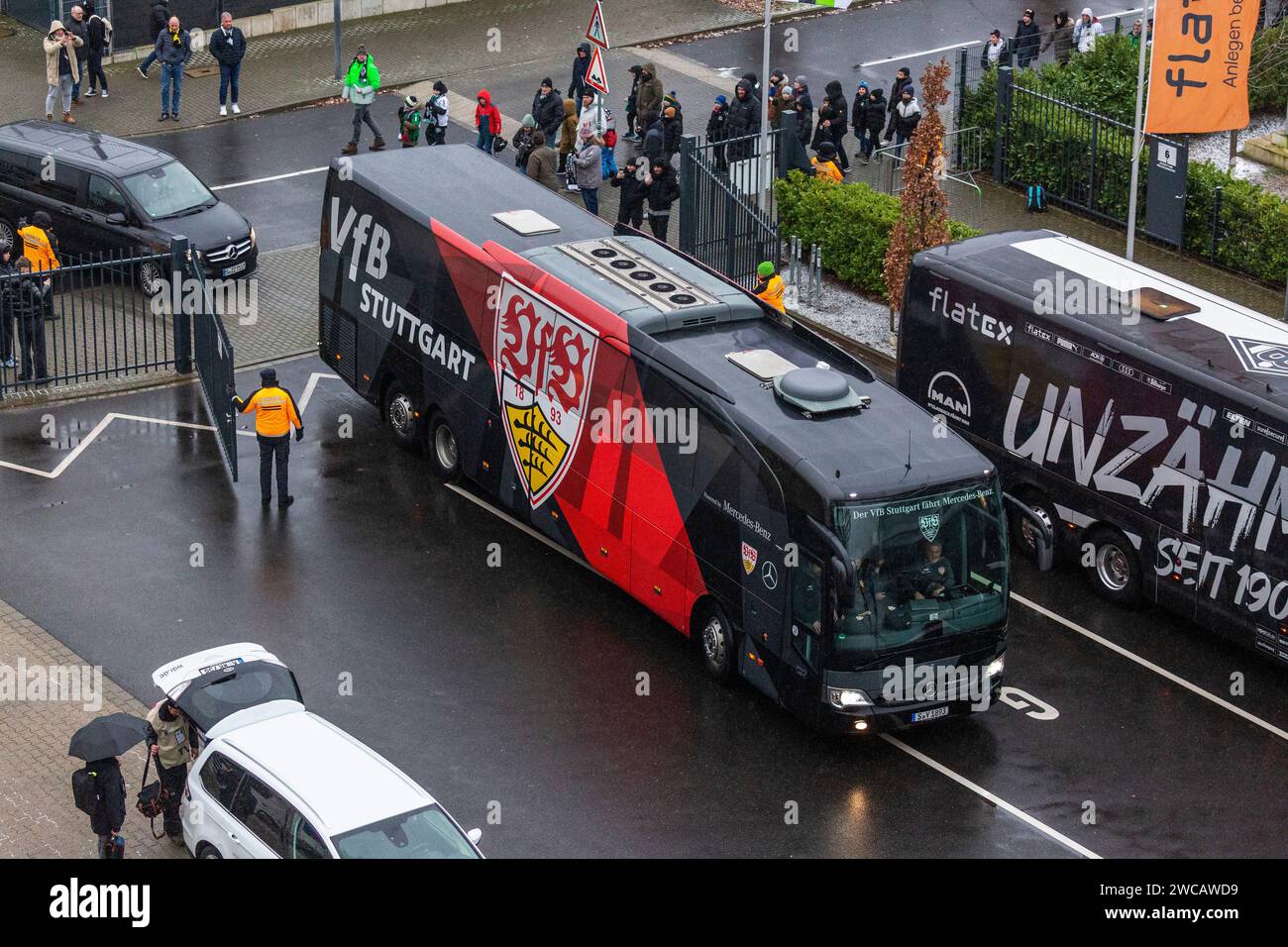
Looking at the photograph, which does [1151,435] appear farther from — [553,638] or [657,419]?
[553,638]

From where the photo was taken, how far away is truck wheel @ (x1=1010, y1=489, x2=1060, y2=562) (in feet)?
65.9

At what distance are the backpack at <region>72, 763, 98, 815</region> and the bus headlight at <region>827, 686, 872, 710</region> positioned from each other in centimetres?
602

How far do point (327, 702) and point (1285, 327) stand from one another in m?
9.96

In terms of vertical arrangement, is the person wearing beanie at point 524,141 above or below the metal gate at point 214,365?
above

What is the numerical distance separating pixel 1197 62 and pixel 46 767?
54.3ft

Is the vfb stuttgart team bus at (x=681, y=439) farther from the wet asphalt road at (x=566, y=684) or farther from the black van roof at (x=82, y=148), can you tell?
the black van roof at (x=82, y=148)

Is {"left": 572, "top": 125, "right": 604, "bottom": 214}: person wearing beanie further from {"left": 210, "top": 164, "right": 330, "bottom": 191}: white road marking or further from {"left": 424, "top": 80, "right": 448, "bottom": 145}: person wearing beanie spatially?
{"left": 210, "top": 164, "right": 330, "bottom": 191}: white road marking

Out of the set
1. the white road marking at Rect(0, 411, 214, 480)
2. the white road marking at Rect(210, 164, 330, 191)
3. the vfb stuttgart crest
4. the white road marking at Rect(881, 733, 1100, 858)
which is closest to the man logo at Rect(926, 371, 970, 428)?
the vfb stuttgart crest

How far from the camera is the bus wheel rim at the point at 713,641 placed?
17.4 m

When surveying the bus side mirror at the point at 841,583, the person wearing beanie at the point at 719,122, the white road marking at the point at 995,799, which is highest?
the person wearing beanie at the point at 719,122

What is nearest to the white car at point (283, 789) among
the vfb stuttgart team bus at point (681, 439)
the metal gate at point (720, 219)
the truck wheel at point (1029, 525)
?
the vfb stuttgart team bus at point (681, 439)

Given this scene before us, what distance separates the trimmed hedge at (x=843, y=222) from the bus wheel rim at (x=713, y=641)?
31.4 ft

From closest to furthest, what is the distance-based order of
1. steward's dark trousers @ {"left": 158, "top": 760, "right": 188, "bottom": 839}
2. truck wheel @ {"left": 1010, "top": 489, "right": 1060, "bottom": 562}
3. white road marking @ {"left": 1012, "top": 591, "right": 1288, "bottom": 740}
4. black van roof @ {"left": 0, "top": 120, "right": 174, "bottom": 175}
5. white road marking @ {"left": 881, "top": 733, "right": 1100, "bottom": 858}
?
steward's dark trousers @ {"left": 158, "top": 760, "right": 188, "bottom": 839}, white road marking @ {"left": 881, "top": 733, "right": 1100, "bottom": 858}, white road marking @ {"left": 1012, "top": 591, "right": 1288, "bottom": 740}, truck wheel @ {"left": 1010, "top": 489, "right": 1060, "bottom": 562}, black van roof @ {"left": 0, "top": 120, "right": 174, "bottom": 175}

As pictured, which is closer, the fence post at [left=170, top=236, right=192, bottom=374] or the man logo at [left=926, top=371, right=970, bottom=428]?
the man logo at [left=926, top=371, right=970, bottom=428]
